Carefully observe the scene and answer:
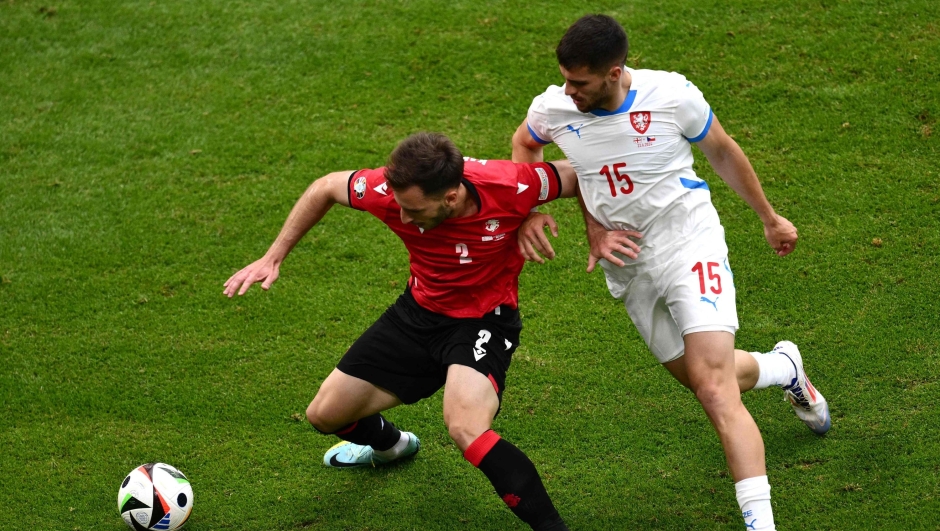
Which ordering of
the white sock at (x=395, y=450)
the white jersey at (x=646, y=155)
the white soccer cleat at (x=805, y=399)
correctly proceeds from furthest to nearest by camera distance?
the white sock at (x=395, y=450) → the white soccer cleat at (x=805, y=399) → the white jersey at (x=646, y=155)

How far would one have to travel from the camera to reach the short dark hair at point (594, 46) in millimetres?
3850

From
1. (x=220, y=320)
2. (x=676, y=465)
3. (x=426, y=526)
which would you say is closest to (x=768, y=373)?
(x=676, y=465)

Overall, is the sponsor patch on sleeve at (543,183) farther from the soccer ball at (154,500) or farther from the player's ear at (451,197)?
the soccer ball at (154,500)

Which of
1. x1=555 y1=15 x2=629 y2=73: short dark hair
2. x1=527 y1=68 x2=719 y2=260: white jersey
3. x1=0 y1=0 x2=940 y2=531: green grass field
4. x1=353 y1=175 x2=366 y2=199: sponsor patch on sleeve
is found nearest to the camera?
x1=555 y1=15 x2=629 y2=73: short dark hair

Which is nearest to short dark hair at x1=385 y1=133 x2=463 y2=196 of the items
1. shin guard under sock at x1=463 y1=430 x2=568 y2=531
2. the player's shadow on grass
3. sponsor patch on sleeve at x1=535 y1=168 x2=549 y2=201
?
sponsor patch on sleeve at x1=535 y1=168 x2=549 y2=201

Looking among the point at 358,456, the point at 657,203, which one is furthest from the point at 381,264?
the point at 657,203

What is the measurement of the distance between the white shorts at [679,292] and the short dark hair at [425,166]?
35.8 inches

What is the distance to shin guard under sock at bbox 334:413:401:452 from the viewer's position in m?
4.61

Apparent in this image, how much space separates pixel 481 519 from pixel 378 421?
2.30 ft

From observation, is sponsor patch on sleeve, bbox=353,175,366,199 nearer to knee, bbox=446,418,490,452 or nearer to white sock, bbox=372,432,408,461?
knee, bbox=446,418,490,452

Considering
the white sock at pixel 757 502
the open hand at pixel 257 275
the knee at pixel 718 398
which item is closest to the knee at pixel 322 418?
the open hand at pixel 257 275

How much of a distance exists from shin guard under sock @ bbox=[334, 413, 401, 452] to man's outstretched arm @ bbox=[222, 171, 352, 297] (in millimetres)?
825

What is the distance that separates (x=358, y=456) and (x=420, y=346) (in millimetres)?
886

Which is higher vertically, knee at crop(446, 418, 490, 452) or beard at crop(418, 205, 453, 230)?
beard at crop(418, 205, 453, 230)
